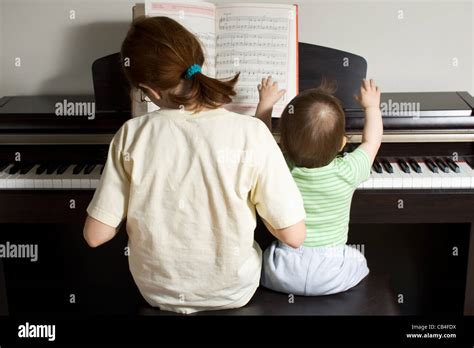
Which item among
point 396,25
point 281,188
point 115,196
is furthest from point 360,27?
point 115,196

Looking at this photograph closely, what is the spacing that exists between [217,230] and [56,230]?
4.28 ft

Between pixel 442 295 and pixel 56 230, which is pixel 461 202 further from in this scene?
pixel 56 230

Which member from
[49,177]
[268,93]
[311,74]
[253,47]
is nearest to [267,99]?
[268,93]

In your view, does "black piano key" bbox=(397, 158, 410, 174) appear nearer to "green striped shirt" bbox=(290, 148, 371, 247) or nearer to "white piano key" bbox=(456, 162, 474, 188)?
"white piano key" bbox=(456, 162, 474, 188)

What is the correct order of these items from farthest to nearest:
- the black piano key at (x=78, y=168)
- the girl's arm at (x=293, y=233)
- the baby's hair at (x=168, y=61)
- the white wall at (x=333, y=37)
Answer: the white wall at (x=333, y=37)
the black piano key at (x=78, y=168)
the girl's arm at (x=293, y=233)
the baby's hair at (x=168, y=61)

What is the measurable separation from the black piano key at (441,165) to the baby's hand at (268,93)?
59cm

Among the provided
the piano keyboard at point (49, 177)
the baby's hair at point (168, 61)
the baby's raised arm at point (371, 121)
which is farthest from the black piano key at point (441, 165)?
the piano keyboard at point (49, 177)

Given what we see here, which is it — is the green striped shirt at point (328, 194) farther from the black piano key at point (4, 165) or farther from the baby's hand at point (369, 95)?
the black piano key at point (4, 165)

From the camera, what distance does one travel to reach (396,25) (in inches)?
112

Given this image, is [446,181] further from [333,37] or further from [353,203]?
[333,37]

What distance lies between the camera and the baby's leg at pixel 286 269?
2.07 meters

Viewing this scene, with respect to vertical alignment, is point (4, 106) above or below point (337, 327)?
above

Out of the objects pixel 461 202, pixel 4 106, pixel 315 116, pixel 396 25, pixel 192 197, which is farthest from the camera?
pixel 396 25

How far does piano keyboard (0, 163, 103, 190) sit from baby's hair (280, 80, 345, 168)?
744 millimetres
